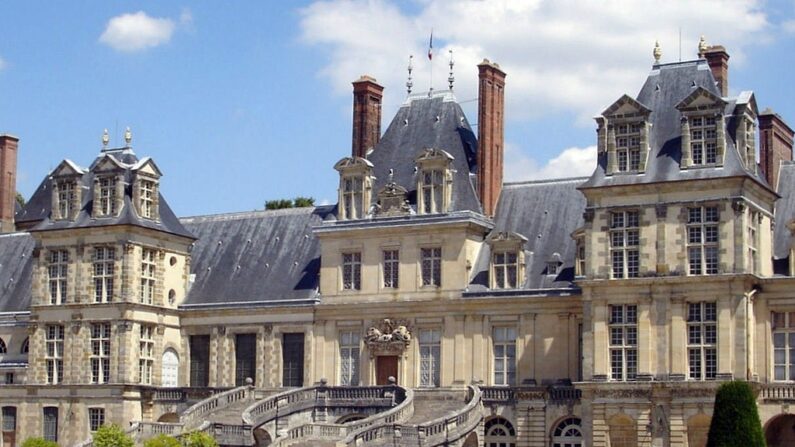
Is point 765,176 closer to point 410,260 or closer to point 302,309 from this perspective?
point 410,260

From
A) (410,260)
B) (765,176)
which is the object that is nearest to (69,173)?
(410,260)

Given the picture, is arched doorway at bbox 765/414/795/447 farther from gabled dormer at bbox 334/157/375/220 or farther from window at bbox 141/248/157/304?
window at bbox 141/248/157/304

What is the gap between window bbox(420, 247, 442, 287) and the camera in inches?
1822

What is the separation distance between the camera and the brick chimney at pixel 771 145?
43844 mm

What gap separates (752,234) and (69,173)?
2381cm

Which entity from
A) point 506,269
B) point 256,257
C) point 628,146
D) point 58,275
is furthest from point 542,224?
point 58,275

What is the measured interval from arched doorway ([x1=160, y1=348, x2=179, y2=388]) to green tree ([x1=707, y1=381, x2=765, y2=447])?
21368 millimetres

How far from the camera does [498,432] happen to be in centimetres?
4428

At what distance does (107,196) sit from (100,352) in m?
5.31

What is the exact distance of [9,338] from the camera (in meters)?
53.5

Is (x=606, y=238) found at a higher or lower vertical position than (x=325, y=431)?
higher

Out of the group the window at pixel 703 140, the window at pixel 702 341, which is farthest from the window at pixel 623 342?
the window at pixel 703 140

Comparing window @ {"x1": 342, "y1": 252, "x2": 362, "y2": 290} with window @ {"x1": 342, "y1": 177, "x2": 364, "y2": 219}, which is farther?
window @ {"x1": 342, "y1": 177, "x2": 364, "y2": 219}

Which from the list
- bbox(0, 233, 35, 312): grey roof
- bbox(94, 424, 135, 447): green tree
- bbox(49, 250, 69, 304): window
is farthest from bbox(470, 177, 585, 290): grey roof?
bbox(0, 233, 35, 312): grey roof
